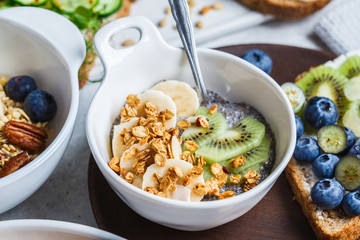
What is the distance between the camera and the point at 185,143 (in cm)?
114

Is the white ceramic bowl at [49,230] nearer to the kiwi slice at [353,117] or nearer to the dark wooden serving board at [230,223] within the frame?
the dark wooden serving board at [230,223]

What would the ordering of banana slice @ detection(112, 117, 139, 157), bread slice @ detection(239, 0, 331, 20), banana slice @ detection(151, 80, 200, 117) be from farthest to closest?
bread slice @ detection(239, 0, 331, 20) → banana slice @ detection(151, 80, 200, 117) → banana slice @ detection(112, 117, 139, 157)

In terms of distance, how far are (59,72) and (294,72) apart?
76 centimetres

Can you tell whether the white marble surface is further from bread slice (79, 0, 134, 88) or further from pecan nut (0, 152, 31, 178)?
pecan nut (0, 152, 31, 178)

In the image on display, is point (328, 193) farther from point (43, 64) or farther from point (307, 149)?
point (43, 64)

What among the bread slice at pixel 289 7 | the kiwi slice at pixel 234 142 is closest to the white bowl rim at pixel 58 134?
the kiwi slice at pixel 234 142

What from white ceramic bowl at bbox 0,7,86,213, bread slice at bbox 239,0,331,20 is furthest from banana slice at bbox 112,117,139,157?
bread slice at bbox 239,0,331,20

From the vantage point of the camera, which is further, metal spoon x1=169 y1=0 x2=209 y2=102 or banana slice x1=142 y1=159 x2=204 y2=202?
metal spoon x1=169 y1=0 x2=209 y2=102

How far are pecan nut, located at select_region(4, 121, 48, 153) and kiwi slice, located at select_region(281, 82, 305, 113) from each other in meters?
0.75

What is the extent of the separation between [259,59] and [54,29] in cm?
64

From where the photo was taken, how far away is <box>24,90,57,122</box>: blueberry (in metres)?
1.31

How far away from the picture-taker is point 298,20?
1.93 m

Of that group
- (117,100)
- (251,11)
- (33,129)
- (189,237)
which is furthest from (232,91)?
(251,11)

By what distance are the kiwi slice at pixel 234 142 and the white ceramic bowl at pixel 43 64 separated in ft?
1.17
